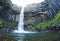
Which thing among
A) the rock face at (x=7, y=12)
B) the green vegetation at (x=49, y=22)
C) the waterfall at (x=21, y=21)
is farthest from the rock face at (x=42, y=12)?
the rock face at (x=7, y=12)

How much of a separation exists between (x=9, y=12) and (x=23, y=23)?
8.08m

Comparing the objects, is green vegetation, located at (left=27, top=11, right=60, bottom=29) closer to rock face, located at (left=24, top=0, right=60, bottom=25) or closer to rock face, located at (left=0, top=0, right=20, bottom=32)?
rock face, located at (left=24, top=0, right=60, bottom=25)

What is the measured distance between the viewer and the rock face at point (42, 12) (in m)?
83.9

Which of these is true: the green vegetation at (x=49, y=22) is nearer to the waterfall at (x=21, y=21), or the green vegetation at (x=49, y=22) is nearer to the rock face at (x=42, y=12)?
the rock face at (x=42, y=12)

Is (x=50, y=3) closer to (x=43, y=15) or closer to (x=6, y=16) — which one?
(x=43, y=15)

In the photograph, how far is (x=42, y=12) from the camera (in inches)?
3324

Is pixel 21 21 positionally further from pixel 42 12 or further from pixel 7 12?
pixel 42 12

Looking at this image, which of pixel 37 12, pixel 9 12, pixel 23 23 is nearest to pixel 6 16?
pixel 9 12

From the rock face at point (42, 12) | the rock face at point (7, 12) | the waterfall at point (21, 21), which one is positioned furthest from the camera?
the rock face at point (42, 12)

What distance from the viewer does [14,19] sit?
83.4m

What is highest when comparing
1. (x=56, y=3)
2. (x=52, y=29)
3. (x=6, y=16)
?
(x=56, y=3)

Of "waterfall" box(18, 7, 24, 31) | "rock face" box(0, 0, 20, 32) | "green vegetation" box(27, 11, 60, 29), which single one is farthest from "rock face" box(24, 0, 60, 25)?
"rock face" box(0, 0, 20, 32)

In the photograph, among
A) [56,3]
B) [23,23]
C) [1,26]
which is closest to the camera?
[1,26]

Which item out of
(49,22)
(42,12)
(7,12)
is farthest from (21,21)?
(49,22)
